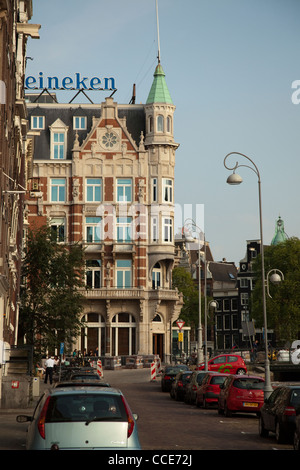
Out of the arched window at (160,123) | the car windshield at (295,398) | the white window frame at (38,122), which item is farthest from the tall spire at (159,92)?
the car windshield at (295,398)

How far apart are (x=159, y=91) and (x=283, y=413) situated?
58388 mm

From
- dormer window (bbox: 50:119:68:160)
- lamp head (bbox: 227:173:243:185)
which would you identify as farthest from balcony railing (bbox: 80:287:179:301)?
Answer: lamp head (bbox: 227:173:243:185)

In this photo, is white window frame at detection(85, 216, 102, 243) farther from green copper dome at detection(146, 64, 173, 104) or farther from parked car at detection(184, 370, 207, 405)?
parked car at detection(184, 370, 207, 405)

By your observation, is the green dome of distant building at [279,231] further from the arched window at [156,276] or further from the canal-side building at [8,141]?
the canal-side building at [8,141]

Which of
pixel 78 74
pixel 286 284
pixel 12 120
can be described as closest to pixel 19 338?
pixel 12 120

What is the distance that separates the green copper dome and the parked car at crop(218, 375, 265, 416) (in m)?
50.1

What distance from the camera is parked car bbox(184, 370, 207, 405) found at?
3353cm

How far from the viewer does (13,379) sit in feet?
96.0

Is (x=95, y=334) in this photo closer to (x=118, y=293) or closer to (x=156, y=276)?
(x=118, y=293)

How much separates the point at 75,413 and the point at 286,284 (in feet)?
237

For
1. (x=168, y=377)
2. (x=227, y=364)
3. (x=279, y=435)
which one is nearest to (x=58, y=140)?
(x=227, y=364)

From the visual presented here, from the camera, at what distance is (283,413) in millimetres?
18484

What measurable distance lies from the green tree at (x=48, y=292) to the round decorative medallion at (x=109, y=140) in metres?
25.0

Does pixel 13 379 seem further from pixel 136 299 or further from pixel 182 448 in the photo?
pixel 136 299
